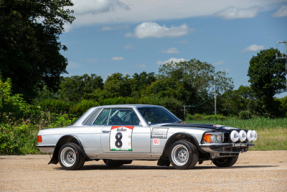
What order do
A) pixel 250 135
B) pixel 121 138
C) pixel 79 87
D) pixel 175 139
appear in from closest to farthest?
pixel 175 139 → pixel 250 135 → pixel 121 138 → pixel 79 87

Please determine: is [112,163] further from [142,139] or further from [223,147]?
[223,147]

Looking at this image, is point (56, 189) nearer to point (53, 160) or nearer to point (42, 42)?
point (53, 160)

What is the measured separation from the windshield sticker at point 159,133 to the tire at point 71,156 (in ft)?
6.33

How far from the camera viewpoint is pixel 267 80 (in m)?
78.4

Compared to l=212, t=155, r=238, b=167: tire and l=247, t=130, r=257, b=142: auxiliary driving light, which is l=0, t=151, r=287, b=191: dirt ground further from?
l=212, t=155, r=238, b=167: tire

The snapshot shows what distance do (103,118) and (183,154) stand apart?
2.33 m

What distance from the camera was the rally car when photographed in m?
9.06

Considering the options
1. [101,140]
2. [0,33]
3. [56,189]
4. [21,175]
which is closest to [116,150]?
[101,140]

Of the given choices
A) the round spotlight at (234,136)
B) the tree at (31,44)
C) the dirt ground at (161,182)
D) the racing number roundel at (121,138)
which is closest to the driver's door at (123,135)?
the racing number roundel at (121,138)

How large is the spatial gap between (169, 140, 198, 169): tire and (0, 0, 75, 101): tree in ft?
78.1

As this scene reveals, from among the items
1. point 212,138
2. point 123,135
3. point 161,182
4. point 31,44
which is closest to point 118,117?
point 123,135

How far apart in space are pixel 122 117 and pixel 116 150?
834 mm

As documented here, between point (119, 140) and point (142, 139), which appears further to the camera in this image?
point (119, 140)

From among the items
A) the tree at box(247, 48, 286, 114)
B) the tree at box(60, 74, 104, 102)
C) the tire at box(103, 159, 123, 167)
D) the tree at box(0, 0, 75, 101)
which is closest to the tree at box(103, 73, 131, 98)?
the tree at box(60, 74, 104, 102)
